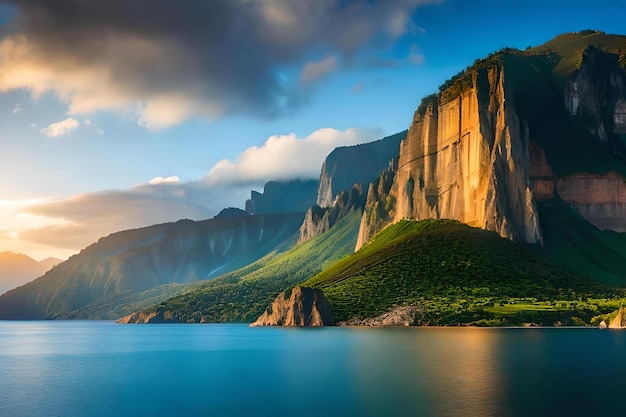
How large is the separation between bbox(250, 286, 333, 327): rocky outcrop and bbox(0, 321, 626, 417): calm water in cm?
5355

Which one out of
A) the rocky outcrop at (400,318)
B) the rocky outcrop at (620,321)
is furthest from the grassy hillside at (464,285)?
the rocky outcrop at (620,321)

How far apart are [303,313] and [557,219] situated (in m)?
88.3

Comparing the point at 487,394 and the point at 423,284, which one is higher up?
the point at 423,284

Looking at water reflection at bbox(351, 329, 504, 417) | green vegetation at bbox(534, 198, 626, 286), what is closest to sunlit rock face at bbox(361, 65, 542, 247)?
green vegetation at bbox(534, 198, 626, 286)

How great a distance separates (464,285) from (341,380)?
97.4 m

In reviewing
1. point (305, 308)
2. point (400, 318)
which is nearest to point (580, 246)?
point (400, 318)

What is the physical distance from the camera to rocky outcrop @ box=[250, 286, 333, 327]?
492 feet

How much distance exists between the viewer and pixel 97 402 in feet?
167

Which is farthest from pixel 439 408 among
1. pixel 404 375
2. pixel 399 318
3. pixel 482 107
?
pixel 482 107

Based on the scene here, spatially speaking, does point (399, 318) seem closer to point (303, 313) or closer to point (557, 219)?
point (303, 313)

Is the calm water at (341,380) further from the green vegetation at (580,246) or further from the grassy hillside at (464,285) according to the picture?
the green vegetation at (580,246)

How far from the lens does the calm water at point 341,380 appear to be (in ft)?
148

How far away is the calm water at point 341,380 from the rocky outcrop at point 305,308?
53.5 metres

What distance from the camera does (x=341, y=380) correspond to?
57.9 meters
